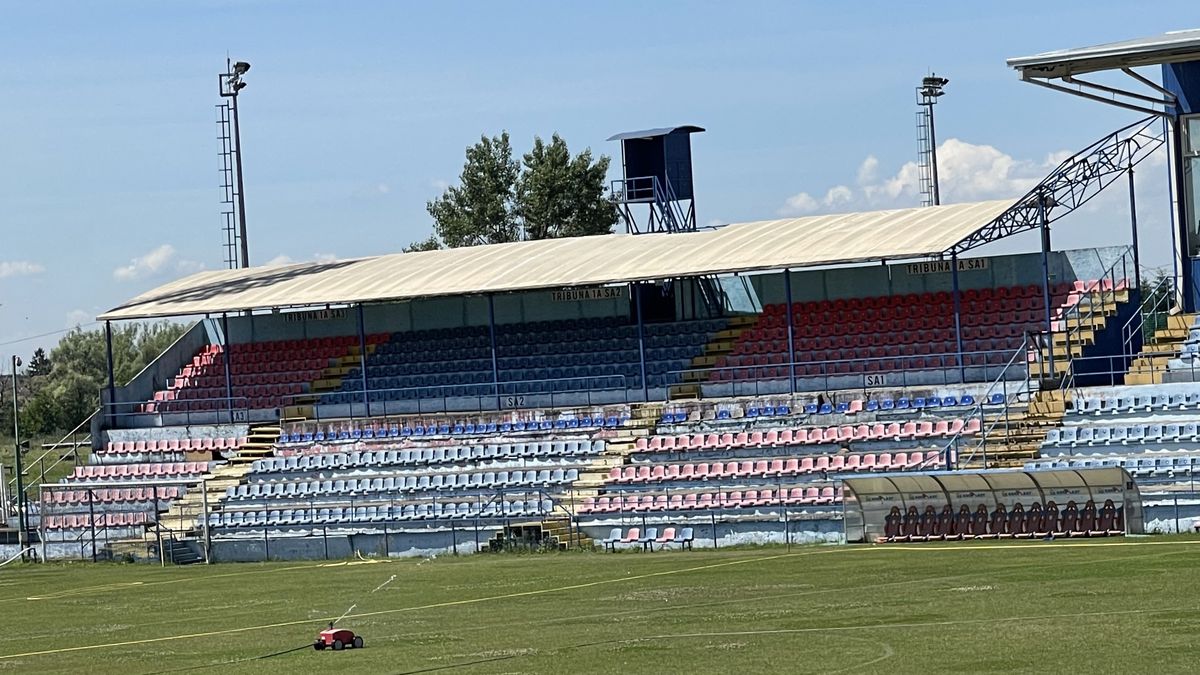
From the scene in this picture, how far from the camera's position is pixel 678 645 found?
1873 centimetres

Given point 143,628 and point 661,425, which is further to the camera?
point 661,425

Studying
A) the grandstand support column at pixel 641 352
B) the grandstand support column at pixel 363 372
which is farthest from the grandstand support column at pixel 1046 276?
the grandstand support column at pixel 363 372

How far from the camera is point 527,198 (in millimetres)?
80562

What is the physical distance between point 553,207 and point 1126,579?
57.7 m

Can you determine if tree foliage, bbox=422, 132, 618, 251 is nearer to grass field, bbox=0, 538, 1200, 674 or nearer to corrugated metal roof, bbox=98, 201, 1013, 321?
corrugated metal roof, bbox=98, 201, 1013, 321

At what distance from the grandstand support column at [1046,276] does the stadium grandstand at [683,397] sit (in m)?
0.11

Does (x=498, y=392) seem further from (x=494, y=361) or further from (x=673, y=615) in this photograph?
(x=673, y=615)

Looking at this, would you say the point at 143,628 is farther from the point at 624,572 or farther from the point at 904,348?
the point at 904,348

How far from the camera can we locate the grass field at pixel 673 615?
1731 cm

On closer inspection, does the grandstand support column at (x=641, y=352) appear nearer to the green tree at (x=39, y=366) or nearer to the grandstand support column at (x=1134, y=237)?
the grandstand support column at (x=1134, y=237)

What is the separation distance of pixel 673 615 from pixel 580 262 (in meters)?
27.6

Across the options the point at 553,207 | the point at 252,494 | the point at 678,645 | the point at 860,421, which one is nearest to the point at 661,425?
the point at 860,421

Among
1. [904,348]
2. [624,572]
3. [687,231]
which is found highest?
[687,231]

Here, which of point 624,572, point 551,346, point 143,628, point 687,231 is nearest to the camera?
point 143,628
